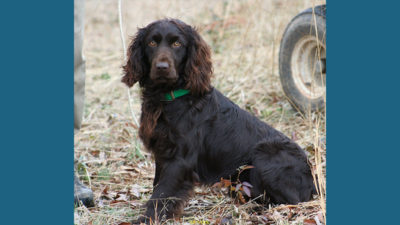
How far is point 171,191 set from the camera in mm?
3432

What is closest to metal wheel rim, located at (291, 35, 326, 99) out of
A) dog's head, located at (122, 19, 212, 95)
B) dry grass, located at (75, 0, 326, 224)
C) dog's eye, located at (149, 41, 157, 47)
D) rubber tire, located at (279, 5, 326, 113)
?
rubber tire, located at (279, 5, 326, 113)

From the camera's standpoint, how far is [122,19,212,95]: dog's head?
11.4 feet

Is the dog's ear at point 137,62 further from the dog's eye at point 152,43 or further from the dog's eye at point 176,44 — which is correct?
the dog's eye at point 176,44

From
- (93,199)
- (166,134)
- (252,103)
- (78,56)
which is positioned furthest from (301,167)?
(252,103)

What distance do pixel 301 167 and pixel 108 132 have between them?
2749 millimetres

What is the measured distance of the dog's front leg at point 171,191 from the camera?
340 centimetres

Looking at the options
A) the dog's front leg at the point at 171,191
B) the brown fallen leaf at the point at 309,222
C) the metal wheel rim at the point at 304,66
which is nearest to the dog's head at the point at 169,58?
the dog's front leg at the point at 171,191

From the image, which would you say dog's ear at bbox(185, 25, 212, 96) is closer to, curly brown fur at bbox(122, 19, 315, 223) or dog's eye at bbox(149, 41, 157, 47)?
curly brown fur at bbox(122, 19, 315, 223)

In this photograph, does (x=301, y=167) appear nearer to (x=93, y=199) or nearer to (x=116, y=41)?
(x=93, y=199)

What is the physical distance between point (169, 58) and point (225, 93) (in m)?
3.18

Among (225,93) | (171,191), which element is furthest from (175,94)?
(225,93)

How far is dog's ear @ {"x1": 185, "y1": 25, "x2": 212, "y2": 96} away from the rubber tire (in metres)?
2.04

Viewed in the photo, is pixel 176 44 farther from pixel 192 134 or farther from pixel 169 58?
pixel 192 134

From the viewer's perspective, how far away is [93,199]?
3.85 meters
